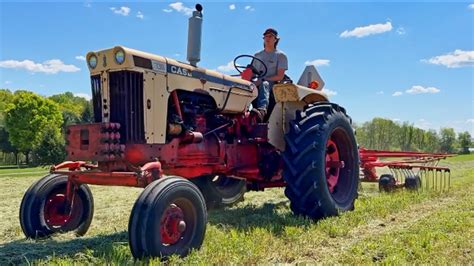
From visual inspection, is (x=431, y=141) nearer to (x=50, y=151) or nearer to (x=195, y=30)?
(x=50, y=151)

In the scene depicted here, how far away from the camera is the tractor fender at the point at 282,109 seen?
5891mm

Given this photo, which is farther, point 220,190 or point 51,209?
point 220,190

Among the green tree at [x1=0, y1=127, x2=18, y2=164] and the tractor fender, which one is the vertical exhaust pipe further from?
the green tree at [x1=0, y1=127, x2=18, y2=164]

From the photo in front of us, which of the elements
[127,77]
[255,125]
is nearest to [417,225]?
[255,125]

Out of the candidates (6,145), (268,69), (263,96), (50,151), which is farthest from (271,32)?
(6,145)

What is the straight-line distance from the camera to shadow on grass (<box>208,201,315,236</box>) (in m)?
5.04

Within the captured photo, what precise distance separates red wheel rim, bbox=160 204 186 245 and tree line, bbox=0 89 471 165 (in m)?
1.60

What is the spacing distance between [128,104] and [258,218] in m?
2.36

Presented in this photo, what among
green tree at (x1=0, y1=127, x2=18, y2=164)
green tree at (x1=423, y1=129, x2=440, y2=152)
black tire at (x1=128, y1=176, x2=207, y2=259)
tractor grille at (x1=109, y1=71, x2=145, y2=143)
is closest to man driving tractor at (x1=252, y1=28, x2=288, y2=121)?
tractor grille at (x1=109, y1=71, x2=145, y2=143)

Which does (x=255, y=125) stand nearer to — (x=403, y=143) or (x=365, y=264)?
(x=365, y=264)

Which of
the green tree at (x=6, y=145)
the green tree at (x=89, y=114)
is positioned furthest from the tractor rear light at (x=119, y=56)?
the green tree at (x=6, y=145)

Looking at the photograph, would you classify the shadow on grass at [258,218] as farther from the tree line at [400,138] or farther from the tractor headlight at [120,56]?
the tree line at [400,138]

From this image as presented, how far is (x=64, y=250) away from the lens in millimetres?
3967

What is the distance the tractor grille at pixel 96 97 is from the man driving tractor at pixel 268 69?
2.28 meters
